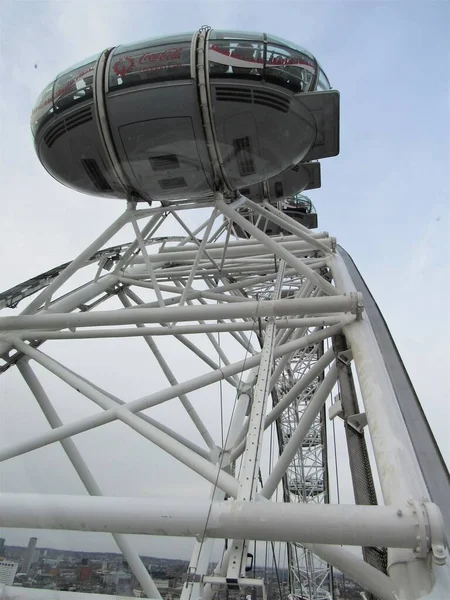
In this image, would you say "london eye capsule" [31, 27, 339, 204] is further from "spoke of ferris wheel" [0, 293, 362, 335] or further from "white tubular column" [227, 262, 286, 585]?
"white tubular column" [227, 262, 286, 585]

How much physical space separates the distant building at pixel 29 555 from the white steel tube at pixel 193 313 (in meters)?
2.88

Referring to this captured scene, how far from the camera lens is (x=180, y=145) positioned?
20.1 feet

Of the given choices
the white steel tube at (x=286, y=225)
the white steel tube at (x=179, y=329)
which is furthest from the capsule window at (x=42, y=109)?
the white steel tube at (x=286, y=225)

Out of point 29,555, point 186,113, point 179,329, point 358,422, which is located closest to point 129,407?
point 179,329

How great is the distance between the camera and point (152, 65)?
19.0 feet

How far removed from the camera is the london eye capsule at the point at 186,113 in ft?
18.8

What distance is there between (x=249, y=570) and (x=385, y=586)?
1991 mm

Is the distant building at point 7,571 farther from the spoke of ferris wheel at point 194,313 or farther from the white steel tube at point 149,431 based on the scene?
the spoke of ferris wheel at point 194,313

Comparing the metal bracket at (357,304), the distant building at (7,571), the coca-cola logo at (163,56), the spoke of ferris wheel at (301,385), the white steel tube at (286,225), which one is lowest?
the distant building at (7,571)

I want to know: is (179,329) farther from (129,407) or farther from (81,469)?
(81,469)

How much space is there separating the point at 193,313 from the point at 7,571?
3.22 metres

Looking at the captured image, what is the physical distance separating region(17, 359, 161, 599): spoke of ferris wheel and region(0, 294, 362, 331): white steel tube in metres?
0.97

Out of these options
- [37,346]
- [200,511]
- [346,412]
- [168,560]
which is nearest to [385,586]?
[200,511]

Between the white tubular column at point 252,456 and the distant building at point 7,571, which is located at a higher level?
the white tubular column at point 252,456
